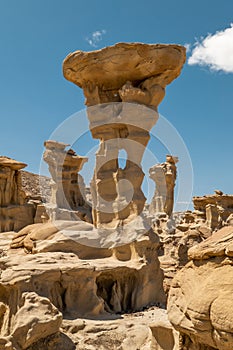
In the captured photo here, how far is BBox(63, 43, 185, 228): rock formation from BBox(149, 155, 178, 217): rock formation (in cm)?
1447

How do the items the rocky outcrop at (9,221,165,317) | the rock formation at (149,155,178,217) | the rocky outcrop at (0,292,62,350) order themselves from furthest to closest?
the rock formation at (149,155,178,217)
the rocky outcrop at (9,221,165,317)
the rocky outcrop at (0,292,62,350)

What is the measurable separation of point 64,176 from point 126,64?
9.94 metres

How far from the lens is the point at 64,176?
19031 mm

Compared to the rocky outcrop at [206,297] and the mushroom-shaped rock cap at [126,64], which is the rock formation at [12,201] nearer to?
the mushroom-shaped rock cap at [126,64]

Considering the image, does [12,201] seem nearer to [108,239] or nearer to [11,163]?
[11,163]

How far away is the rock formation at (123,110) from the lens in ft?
33.1

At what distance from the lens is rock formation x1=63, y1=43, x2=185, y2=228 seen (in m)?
10.1

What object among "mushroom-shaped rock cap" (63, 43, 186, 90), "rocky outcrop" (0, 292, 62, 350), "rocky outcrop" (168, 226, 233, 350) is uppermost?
"mushroom-shaped rock cap" (63, 43, 186, 90)

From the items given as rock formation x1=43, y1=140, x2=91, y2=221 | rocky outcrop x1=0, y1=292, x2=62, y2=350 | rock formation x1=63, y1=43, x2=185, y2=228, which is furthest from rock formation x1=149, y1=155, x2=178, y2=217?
rocky outcrop x1=0, y1=292, x2=62, y2=350

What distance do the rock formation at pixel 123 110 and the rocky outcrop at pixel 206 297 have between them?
6.17 m

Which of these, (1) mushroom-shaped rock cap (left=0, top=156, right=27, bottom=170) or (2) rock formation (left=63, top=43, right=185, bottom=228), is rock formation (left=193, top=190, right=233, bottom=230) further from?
(1) mushroom-shaped rock cap (left=0, top=156, right=27, bottom=170)

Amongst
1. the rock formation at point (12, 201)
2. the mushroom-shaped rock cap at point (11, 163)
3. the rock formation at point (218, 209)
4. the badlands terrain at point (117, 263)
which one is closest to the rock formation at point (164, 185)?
the rock formation at point (218, 209)

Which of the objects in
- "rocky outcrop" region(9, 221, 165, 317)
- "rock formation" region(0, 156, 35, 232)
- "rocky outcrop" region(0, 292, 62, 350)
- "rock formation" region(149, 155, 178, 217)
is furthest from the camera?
"rock formation" region(149, 155, 178, 217)

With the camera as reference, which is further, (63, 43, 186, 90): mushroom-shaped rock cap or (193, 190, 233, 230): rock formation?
(193, 190, 233, 230): rock formation
